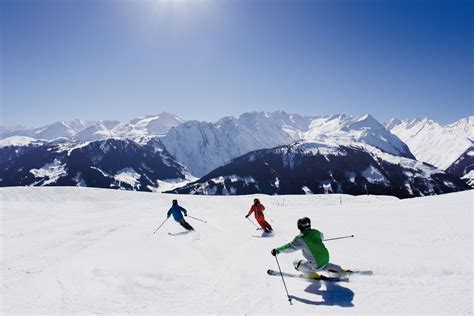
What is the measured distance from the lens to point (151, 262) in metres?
10.8

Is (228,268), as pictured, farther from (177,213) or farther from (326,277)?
(177,213)

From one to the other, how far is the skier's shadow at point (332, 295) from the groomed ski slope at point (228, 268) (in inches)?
0.9

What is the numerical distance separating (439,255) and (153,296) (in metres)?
8.36

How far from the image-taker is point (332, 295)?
790 centimetres

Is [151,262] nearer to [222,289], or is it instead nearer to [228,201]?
[222,289]

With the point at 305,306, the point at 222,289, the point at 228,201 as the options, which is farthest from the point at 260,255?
the point at 228,201

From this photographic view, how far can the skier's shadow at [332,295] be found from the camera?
7.48m

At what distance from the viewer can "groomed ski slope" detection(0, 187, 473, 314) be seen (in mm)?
7488

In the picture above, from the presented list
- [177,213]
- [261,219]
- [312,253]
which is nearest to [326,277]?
[312,253]

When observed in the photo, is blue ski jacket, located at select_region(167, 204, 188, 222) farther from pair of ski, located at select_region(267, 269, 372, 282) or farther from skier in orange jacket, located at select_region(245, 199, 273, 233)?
pair of ski, located at select_region(267, 269, 372, 282)

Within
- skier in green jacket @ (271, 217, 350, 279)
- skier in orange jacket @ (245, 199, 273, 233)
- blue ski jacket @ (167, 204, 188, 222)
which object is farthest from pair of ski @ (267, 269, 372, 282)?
blue ski jacket @ (167, 204, 188, 222)

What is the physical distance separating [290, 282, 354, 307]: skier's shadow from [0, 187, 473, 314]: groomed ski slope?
23 mm

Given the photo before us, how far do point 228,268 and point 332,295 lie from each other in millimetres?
3520

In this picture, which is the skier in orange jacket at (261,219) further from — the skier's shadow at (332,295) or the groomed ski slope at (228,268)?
the skier's shadow at (332,295)
